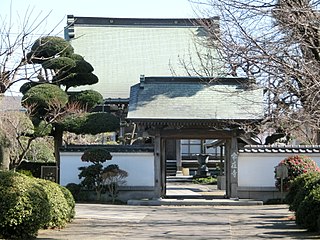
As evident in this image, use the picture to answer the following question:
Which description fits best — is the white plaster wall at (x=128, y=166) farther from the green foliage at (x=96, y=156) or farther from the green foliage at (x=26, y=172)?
the green foliage at (x=26, y=172)

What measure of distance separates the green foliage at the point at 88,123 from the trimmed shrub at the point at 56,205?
11.5 m

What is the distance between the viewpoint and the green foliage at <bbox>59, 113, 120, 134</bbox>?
27.9 metres

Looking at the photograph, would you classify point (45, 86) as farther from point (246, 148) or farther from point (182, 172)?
point (182, 172)

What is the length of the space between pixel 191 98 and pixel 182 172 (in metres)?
19.6

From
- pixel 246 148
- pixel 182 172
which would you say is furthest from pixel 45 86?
pixel 182 172

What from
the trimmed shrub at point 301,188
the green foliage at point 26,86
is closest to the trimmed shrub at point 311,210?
the trimmed shrub at point 301,188

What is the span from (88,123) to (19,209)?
15371 millimetres

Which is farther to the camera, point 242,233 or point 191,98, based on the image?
point 191,98

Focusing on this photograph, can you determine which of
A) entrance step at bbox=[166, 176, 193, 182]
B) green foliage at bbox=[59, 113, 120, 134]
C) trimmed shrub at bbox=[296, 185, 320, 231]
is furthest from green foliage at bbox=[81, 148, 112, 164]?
entrance step at bbox=[166, 176, 193, 182]

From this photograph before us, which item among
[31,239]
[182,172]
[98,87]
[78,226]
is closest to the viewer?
[31,239]

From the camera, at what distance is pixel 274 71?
1324 cm

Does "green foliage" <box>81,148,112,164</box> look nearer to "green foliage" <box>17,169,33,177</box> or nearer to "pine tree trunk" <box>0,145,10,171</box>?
"green foliage" <box>17,169,33,177</box>

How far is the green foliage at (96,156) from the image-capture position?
1049 inches

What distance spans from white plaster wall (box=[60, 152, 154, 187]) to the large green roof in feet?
6.70
